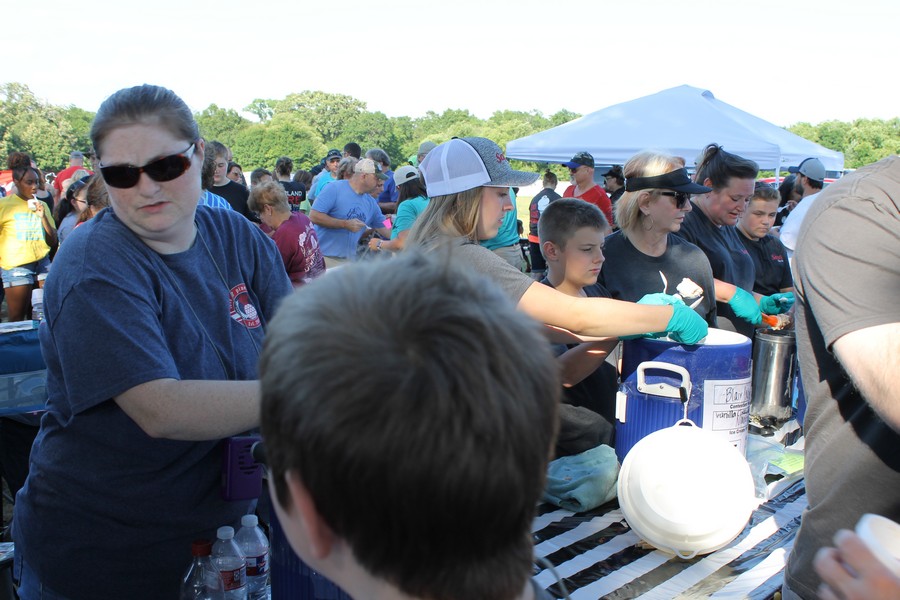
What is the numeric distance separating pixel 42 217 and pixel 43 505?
6.36 metres

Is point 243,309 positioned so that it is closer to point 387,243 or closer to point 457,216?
point 457,216

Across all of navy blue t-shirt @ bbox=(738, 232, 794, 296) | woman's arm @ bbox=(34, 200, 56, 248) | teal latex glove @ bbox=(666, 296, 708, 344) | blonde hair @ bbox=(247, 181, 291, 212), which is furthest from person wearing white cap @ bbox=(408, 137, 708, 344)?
woman's arm @ bbox=(34, 200, 56, 248)

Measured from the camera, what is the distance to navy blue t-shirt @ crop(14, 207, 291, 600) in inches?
52.1

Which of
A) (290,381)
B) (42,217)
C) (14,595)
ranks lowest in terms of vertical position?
(14,595)

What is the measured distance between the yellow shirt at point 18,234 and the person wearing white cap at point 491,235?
226 inches

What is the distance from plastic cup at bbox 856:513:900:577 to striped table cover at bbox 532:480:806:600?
0.90m

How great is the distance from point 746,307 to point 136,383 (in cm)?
286

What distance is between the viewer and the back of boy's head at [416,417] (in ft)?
2.00

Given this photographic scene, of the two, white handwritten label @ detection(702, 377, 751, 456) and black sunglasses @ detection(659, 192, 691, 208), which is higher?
black sunglasses @ detection(659, 192, 691, 208)

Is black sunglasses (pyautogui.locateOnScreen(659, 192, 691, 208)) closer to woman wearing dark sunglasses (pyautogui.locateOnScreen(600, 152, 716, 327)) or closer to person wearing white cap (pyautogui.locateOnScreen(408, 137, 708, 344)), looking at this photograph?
woman wearing dark sunglasses (pyautogui.locateOnScreen(600, 152, 716, 327))

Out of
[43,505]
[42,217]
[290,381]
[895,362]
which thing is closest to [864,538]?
[895,362]

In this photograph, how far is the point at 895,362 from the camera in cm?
115

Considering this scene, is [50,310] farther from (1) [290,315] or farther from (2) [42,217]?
(2) [42,217]

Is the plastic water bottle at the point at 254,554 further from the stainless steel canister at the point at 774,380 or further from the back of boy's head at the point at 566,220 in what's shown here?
the stainless steel canister at the point at 774,380
